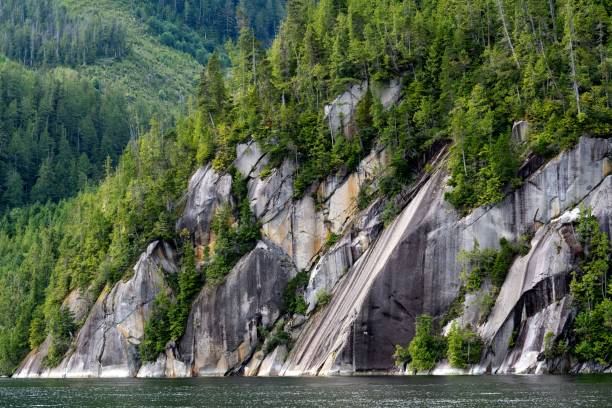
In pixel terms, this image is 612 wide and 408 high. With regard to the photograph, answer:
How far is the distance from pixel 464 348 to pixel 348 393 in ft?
75.8

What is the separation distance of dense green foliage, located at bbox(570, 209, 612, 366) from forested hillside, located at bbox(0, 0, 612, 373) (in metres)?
10.5

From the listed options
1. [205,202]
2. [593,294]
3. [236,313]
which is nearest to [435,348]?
[593,294]

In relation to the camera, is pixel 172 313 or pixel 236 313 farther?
pixel 172 313

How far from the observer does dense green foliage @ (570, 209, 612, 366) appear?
284 ft

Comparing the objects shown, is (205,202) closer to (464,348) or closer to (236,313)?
(236,313)

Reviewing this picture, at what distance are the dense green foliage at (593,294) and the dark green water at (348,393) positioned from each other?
20.8 ft

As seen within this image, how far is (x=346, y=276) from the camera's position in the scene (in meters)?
112

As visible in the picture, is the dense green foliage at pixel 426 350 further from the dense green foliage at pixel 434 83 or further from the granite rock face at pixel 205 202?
the granite rock face at pixel 205 202

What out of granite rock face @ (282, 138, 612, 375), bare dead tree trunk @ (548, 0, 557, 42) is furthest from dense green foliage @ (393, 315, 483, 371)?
bare dead tree trunk @ (548, 0, 557, 42)

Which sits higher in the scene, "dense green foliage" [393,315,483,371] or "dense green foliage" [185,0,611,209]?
"dense green foliage" [185,0,611,209]

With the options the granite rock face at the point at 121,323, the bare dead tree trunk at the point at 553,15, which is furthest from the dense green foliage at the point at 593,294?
the granite rock face at the point at 121,323

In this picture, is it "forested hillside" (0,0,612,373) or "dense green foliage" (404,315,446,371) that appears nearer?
"dense green foliage" (404,315,446,371)

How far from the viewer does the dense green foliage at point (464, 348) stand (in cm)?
9269

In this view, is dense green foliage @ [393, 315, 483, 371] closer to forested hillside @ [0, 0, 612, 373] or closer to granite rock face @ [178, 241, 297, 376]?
forested hillside @ [0, 0, 612, 373]
